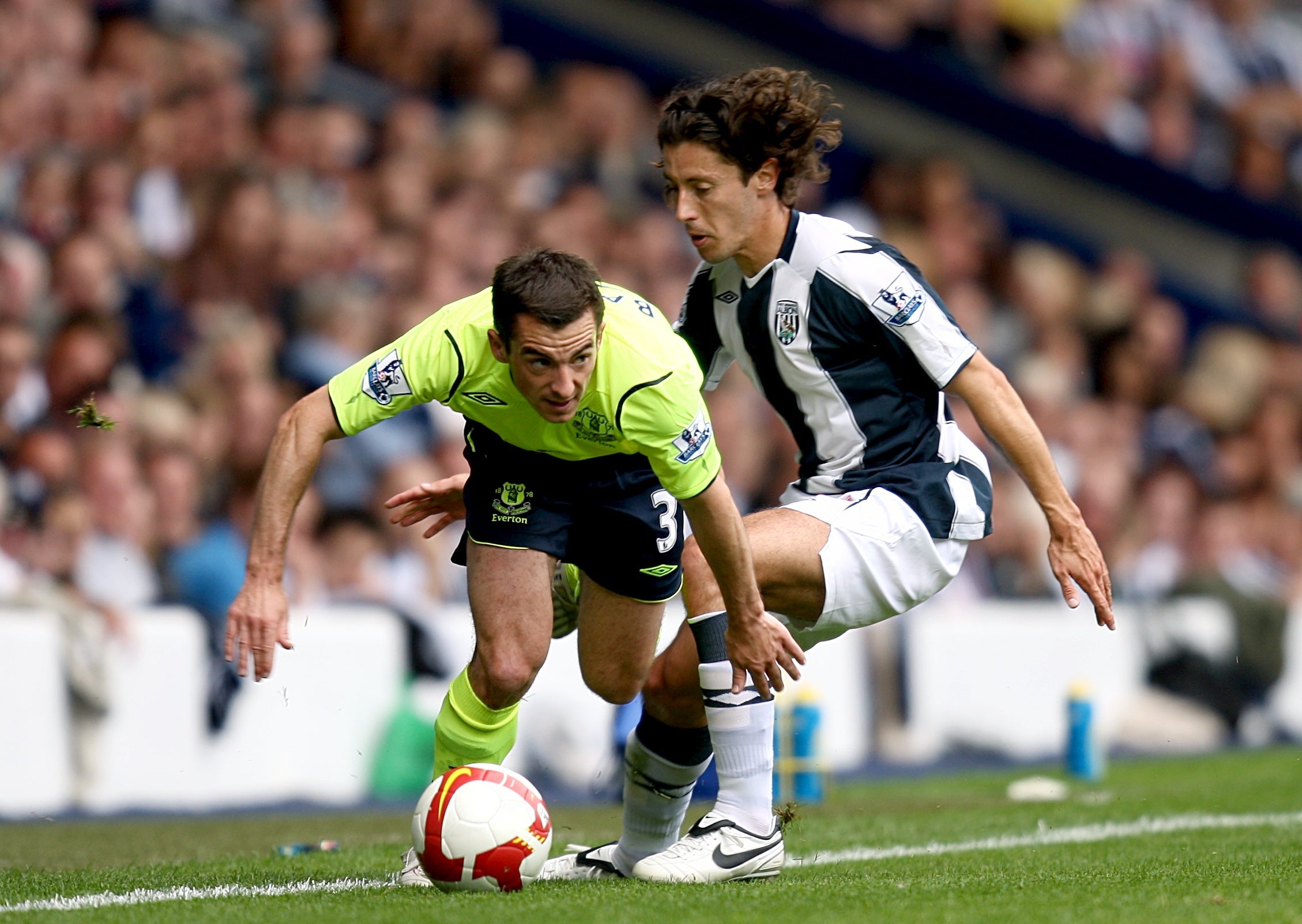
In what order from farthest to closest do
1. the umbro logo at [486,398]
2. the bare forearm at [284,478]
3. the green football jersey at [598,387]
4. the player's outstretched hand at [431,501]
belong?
the player's outstretched hand at [431,501] → the umbro logo at [486,398] → the green football jersey at [598,387] → the bare forearm at [284,478]

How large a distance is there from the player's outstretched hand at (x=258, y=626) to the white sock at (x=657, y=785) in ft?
4.38

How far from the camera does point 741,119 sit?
17.8 ft

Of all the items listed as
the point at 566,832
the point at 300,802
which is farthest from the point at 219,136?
the point at 566,832

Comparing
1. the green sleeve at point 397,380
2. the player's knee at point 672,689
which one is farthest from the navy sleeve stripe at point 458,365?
the player's knee at point 672,689

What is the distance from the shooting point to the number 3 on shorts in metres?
5.47

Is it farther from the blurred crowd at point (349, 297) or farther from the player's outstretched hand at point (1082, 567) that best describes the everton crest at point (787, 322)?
the blurred crowd at point (349, 297)

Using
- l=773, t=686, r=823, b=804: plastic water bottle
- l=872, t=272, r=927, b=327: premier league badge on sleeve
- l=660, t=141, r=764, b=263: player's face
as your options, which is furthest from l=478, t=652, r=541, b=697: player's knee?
l=773, t=686, r=823, b=804: plastic water bottle

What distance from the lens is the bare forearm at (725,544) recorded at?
4.83m

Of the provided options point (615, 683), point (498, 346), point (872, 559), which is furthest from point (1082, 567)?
point (498, 346)

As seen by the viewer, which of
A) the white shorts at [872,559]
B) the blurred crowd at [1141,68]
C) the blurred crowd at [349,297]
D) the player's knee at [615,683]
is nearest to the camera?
the white shorts at [872,559]

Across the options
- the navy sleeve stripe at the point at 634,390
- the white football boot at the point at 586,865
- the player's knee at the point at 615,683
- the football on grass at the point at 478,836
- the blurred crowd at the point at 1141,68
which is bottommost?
the white football boot at the point at 586,865

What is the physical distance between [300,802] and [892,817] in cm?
303

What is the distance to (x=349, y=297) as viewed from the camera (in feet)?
34.3

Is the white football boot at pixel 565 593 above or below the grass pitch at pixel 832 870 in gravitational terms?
above
